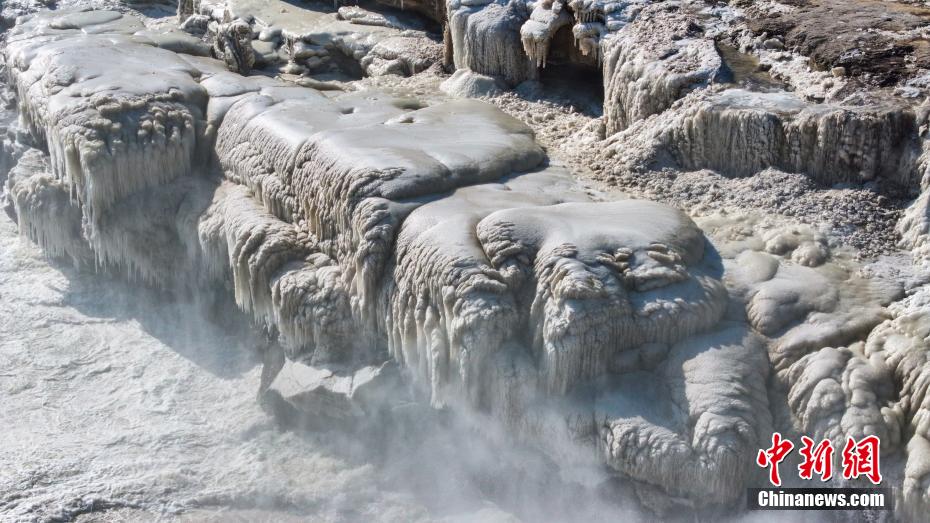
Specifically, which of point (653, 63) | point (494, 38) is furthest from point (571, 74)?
point (653, 63)

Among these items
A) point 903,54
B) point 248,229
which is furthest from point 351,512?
point 903,54

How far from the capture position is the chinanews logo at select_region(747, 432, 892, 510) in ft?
15.8

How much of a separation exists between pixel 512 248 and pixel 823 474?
1867 millimetres

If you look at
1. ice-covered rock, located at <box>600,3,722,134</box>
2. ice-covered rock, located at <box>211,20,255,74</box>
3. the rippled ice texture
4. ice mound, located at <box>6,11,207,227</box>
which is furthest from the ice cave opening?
the rippled ice texture

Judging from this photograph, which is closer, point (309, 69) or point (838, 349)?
point (838, 349)

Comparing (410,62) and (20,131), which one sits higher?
(410,62)

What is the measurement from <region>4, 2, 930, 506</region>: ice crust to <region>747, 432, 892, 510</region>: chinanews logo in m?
0.09

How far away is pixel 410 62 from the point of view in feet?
29.8

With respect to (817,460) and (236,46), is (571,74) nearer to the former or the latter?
(236,46)

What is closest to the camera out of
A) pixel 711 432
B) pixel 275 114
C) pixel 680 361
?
pixel 711 432

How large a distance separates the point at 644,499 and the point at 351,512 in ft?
5.42

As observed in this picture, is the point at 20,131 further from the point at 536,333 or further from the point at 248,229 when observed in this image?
the point at 536,333

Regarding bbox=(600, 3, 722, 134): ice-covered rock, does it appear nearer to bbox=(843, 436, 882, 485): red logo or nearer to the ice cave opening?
the ice cave opening

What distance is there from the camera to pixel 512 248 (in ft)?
18.0
